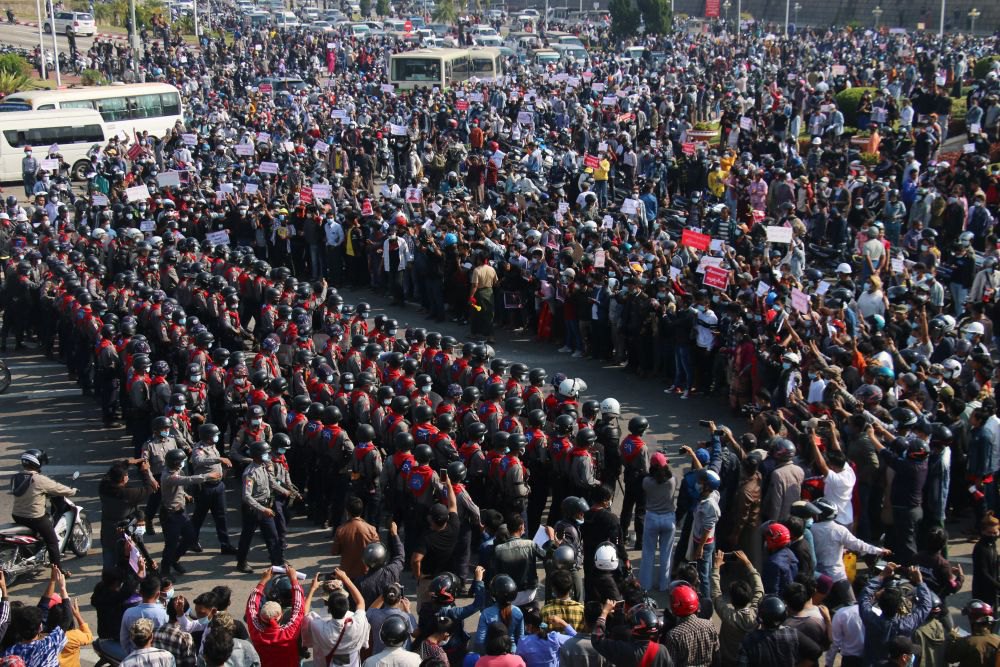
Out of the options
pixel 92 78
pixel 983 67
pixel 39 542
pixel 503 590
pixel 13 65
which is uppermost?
pixel 983 67

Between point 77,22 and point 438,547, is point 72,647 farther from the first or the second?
point 77,22

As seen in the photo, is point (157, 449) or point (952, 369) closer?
point (157, 449)

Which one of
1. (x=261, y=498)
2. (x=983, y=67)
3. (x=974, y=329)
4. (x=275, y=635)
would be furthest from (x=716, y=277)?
(x=983, y=67)

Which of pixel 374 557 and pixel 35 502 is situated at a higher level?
pixel 374 557

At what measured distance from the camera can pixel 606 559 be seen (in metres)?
9.85

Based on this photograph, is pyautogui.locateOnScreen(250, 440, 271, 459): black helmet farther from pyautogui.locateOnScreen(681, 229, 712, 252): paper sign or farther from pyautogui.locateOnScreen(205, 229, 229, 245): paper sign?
pyautogui.locateOnScreen(205, 229, 229, 245): paper sign

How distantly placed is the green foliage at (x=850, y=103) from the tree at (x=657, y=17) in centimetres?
2851

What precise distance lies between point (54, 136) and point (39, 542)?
2388 centimetres

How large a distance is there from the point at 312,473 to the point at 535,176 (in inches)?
644

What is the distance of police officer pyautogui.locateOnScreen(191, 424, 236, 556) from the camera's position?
1241cm

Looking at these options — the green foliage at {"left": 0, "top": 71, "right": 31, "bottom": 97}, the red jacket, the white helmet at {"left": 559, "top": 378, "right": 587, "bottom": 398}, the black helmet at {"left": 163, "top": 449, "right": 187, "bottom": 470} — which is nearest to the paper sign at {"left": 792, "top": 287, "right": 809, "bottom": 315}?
the white helmet at {"left": 559, "top": 378, "right": 587, "bottom": 398}

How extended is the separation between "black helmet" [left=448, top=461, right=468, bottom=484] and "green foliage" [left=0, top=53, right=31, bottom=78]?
37727mm

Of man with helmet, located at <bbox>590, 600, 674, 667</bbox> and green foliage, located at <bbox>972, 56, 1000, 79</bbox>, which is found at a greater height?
green foliage, located at <bbox>972, 56, 1000, 79</bbox>

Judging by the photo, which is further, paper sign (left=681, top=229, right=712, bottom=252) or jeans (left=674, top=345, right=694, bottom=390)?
paper sign (left=681, top=229, right=712, bottom=252)
